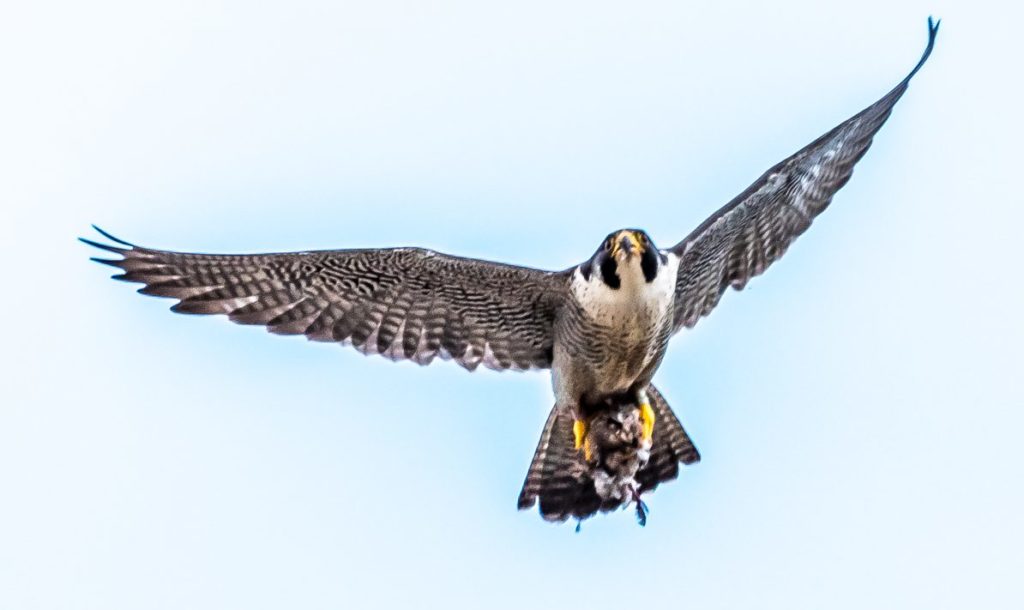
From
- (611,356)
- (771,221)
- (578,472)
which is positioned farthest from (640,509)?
(771,221)

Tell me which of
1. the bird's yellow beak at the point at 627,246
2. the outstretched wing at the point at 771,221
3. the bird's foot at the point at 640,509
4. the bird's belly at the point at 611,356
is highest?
the outstretched wing at the point at 771,221

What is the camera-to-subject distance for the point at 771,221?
39.7ft

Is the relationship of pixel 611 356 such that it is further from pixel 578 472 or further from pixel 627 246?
pixel 578 472

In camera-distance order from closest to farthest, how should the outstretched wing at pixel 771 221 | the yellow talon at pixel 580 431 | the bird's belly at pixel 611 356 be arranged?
the bird's belly at pixel 611 356 → the outstretched wing at pixel 771 221 → the yellow talon at pixel 580 431

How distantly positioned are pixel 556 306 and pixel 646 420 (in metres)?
1.05

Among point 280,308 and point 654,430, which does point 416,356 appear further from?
point 654,430

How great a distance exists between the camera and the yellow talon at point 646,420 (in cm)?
1201

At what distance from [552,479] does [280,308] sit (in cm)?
236

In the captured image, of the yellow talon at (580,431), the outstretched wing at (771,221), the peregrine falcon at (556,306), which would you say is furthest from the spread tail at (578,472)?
the outstretched wing at (771,221)

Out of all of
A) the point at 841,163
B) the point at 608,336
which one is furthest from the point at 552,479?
the point at 841,163

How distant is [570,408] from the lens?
39.1 ft

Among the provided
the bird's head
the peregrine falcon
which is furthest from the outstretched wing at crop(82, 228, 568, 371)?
the bird's head

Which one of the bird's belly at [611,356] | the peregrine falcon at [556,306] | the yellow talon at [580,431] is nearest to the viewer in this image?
the bird's belly at [611,356]

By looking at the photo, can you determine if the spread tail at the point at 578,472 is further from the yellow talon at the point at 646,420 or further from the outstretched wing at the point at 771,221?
the outstretched wing at the point at 771,221
